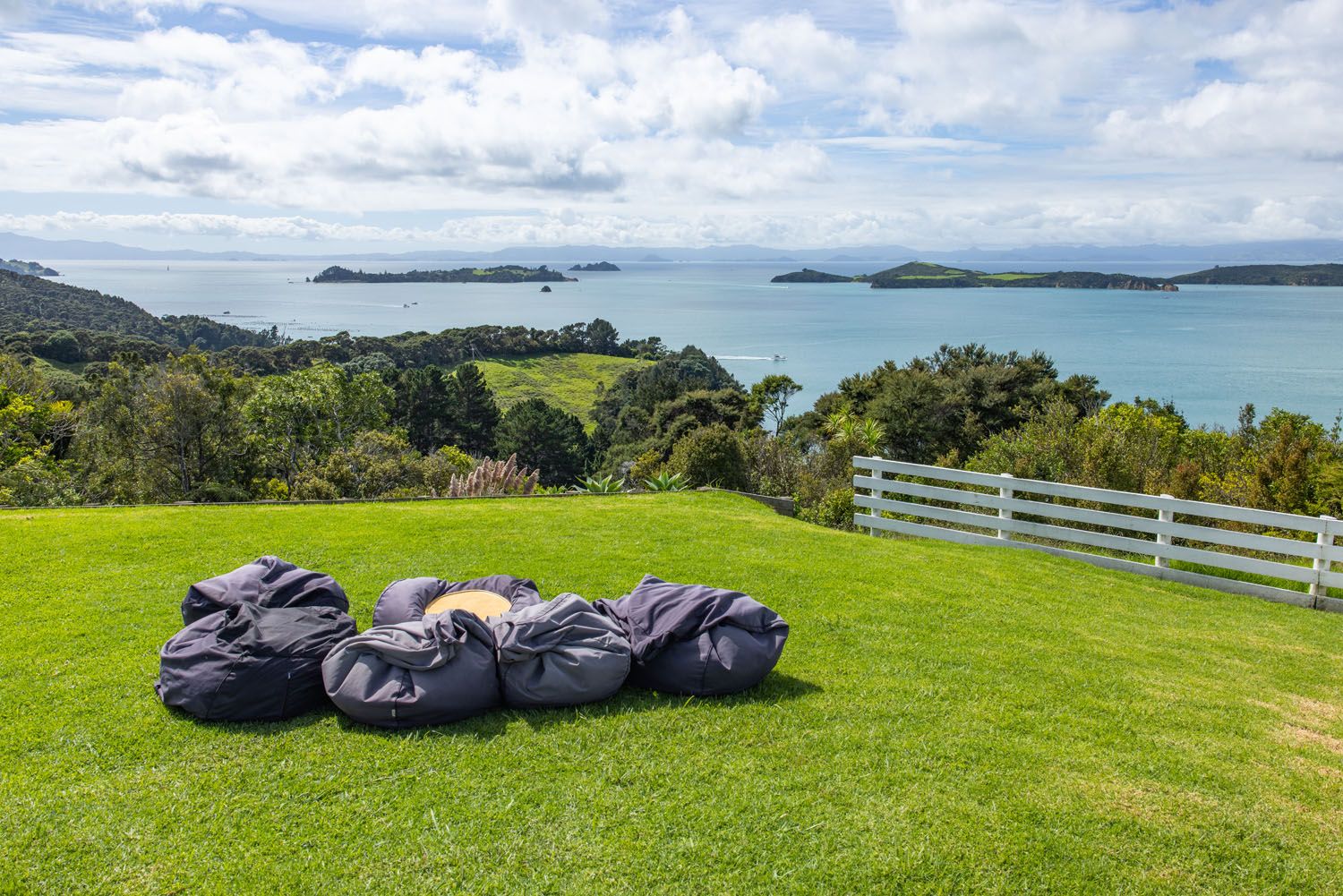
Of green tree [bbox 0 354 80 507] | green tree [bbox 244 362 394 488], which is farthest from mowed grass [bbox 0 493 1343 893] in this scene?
green tree [bbox 244 362 394 488]

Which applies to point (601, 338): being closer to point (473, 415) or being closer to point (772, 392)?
point (473, 415)

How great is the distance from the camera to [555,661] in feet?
15.3

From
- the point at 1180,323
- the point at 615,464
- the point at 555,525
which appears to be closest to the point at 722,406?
the point at 615,464

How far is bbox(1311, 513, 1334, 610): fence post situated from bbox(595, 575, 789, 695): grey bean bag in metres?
6.06

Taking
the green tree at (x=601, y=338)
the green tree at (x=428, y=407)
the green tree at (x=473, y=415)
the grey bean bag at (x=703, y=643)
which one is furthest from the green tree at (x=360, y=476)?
the green tree at (x=601, y=338)

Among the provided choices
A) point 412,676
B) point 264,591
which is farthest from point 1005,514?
point 264,591

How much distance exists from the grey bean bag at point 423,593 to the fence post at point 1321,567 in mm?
7375

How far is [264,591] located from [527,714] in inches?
77.4

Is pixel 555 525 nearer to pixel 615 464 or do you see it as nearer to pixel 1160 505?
pixel 1160 505

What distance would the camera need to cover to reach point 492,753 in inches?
166

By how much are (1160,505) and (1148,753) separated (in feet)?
16.3

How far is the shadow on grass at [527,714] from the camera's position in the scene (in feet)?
14.4

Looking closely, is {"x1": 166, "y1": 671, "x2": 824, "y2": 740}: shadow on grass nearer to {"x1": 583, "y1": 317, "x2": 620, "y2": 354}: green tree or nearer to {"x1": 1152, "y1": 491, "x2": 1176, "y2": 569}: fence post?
{"x1": 1152, "y1": 491, "x2": 1176, "y2": 569}: fence post

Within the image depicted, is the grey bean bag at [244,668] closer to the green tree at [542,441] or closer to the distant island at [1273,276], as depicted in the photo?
the green tree at [542,441]
